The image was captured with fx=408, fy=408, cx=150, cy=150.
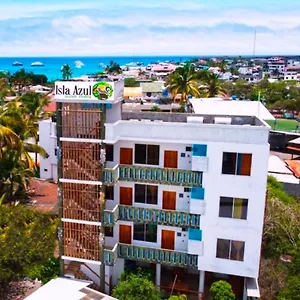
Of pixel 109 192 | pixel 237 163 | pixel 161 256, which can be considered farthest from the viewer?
pixel 109 192

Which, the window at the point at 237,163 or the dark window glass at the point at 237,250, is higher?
the window at the point at 237,163

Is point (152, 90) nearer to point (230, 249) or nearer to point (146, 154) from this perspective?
→ point (146, 154)

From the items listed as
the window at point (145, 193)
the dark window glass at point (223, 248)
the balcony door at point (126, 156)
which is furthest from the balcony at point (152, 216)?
Result: the balcony door at point (126, 156)

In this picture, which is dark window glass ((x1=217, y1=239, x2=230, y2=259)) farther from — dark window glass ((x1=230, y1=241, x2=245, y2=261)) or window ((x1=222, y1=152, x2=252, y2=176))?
window ((x1=222, y1=152, x2=252, y2=176))

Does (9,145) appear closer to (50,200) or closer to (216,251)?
(50,200)

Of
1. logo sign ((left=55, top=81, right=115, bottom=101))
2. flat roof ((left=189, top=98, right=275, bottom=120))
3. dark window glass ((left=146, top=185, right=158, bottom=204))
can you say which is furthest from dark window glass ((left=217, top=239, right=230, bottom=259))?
logo sign ((left=55, top=81, right=115, bottom=101))

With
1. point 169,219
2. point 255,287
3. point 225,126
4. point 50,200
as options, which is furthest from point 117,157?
point 50,200

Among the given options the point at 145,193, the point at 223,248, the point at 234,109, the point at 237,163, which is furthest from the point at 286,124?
the point at 145,193

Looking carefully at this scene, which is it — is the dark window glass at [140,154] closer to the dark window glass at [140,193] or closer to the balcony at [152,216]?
the dark window glass at [140,193]
